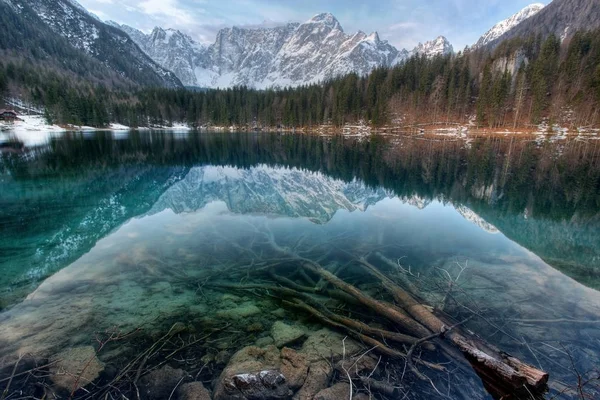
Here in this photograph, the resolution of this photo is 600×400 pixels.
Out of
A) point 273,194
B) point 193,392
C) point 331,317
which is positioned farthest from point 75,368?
point 273,194

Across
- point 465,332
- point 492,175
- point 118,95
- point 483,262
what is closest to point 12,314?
Answer: point 465,332

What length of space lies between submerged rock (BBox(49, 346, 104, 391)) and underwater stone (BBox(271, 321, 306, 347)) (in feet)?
11.6

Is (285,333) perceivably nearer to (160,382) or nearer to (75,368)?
(160,382)

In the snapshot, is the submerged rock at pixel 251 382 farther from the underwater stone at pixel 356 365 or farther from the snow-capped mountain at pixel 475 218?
the snow-capped mountain at pixel 475 218

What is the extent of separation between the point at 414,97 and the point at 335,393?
11537 cm

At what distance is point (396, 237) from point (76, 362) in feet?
38.9

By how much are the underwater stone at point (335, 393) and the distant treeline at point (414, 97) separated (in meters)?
100

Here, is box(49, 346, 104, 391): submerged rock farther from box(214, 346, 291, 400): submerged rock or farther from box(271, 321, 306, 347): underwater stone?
box(271, 321, 306, 347): underwater stone

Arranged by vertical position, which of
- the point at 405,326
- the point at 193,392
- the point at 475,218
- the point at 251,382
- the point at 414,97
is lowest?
the point at 193,392

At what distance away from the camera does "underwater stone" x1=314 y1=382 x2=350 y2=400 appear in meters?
4.94

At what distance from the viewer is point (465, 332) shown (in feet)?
20.2

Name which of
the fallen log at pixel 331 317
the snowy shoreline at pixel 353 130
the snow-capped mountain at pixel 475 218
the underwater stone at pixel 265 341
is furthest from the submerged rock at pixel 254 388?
the snowy shoreline at pixel 353 130

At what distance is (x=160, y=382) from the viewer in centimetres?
532

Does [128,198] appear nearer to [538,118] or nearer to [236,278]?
[236,278]
